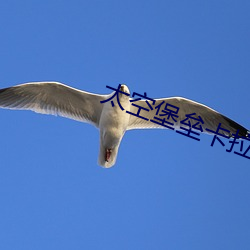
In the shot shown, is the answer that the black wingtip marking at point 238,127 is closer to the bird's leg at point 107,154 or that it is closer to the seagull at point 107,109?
the seagull at point 107,109

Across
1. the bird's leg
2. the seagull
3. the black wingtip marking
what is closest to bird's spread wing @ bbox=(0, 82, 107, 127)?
the seagull

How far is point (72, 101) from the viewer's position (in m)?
9.29

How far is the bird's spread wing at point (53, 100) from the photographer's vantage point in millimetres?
9031

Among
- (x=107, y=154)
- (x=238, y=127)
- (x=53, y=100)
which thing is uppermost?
(x=238, y=127)

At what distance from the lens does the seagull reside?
8742 millimetres

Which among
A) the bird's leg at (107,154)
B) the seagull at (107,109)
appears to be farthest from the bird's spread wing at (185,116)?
the bird's leg at (107,154)

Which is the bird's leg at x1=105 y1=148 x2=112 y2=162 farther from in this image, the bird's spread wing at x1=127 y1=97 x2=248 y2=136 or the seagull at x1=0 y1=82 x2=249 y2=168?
the bird's spread wing at x1=127 y1=97 x2=248 y2=136

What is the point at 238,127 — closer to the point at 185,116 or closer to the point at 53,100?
the point at 185,116

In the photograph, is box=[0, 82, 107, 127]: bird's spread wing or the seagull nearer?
the seagull

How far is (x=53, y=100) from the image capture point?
30.4ft

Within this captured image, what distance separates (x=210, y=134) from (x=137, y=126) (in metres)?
1.29

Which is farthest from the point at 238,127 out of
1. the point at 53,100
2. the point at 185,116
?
the point at 53,100

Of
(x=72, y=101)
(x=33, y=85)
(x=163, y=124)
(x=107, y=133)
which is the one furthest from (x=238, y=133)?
(x=33, y=85)

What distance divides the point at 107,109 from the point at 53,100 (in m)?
1.07
